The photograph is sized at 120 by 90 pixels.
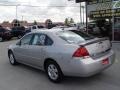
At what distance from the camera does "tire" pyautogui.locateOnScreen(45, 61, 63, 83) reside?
5668 mm

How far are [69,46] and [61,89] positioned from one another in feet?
3.75

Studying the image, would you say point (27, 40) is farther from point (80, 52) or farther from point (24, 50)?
point (80, 52)

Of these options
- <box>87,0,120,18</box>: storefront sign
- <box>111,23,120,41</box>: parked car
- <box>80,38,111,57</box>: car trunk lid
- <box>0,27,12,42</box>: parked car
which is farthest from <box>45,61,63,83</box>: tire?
<box>0,27,12,42</box>: parked car

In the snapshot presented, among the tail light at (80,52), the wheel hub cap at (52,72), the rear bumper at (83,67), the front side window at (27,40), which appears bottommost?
the wheel hub cap at (52,72)

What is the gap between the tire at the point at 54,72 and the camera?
567 centimetres

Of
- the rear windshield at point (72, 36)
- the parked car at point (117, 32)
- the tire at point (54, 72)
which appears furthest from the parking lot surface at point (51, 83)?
the parked car at point (117, 32)

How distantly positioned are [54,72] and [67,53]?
87 centimetres

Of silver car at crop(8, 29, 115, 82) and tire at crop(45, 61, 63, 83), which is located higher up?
silver car at crop(8, 29, 115, 82)

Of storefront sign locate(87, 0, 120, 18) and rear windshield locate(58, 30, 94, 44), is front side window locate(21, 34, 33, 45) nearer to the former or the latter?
rear windshield locate(58, 30, 94, 44)

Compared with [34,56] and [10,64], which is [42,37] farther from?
[10,64]

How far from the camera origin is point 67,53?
5289 millimetres

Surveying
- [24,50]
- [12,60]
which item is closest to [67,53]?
[24,50]

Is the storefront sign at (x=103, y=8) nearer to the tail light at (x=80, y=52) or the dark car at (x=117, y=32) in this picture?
the dark car at (x=117, y=32)

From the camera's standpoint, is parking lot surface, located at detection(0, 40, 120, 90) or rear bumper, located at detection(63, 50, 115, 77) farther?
parking lot surface, located at detection(0, 40, 120, 90)
